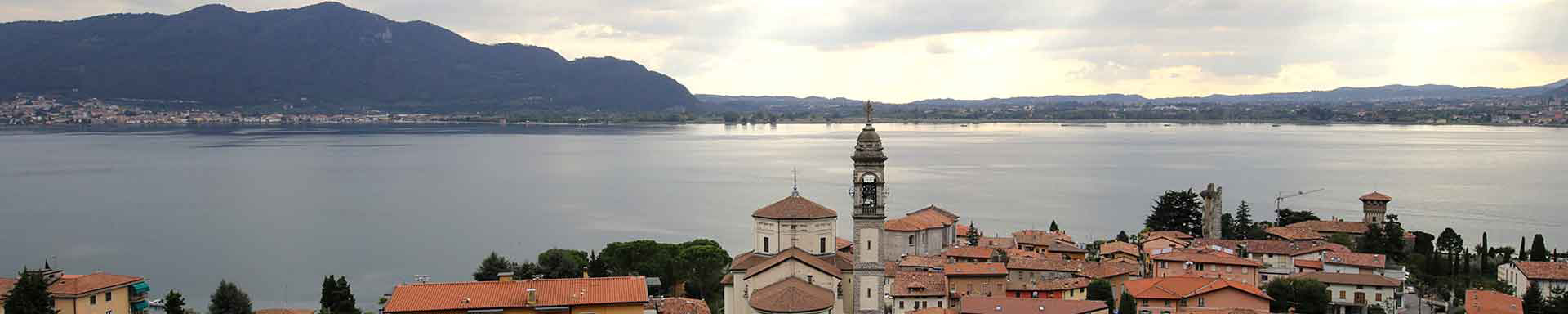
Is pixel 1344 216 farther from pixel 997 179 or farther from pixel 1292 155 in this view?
pixel 1292 155

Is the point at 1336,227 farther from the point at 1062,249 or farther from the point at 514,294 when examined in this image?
the point at 514,294

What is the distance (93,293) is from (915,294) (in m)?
15.8

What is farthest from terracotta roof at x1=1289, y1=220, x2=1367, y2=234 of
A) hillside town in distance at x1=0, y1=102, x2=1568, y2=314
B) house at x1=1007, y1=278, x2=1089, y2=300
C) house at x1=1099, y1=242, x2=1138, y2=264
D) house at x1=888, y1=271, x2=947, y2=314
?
house at x1=888, y1=271, x2=947, y2=314

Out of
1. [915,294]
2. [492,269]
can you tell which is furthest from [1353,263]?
[492,269]

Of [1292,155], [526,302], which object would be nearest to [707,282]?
[526,302]

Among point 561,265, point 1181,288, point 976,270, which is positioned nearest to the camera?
point 1181,288

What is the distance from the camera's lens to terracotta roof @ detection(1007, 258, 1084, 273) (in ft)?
98.5

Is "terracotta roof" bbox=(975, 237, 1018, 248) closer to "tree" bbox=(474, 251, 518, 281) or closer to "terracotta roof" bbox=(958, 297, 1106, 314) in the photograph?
"terracotta roof" bbox=(958, 297, 1106, 314)

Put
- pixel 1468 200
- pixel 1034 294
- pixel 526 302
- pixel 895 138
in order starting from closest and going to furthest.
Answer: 1. pixel 526 302
2. pixel 1034 294
3. pixel 1468 200
4. pixel 895 138

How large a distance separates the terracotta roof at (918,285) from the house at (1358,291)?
8641 millimetres

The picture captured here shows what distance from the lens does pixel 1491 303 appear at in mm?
24969

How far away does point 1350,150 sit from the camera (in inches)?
4788

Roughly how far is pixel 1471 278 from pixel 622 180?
6040cm

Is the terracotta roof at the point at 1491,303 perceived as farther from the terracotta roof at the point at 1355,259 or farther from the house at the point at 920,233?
the house at the point at 920,233
